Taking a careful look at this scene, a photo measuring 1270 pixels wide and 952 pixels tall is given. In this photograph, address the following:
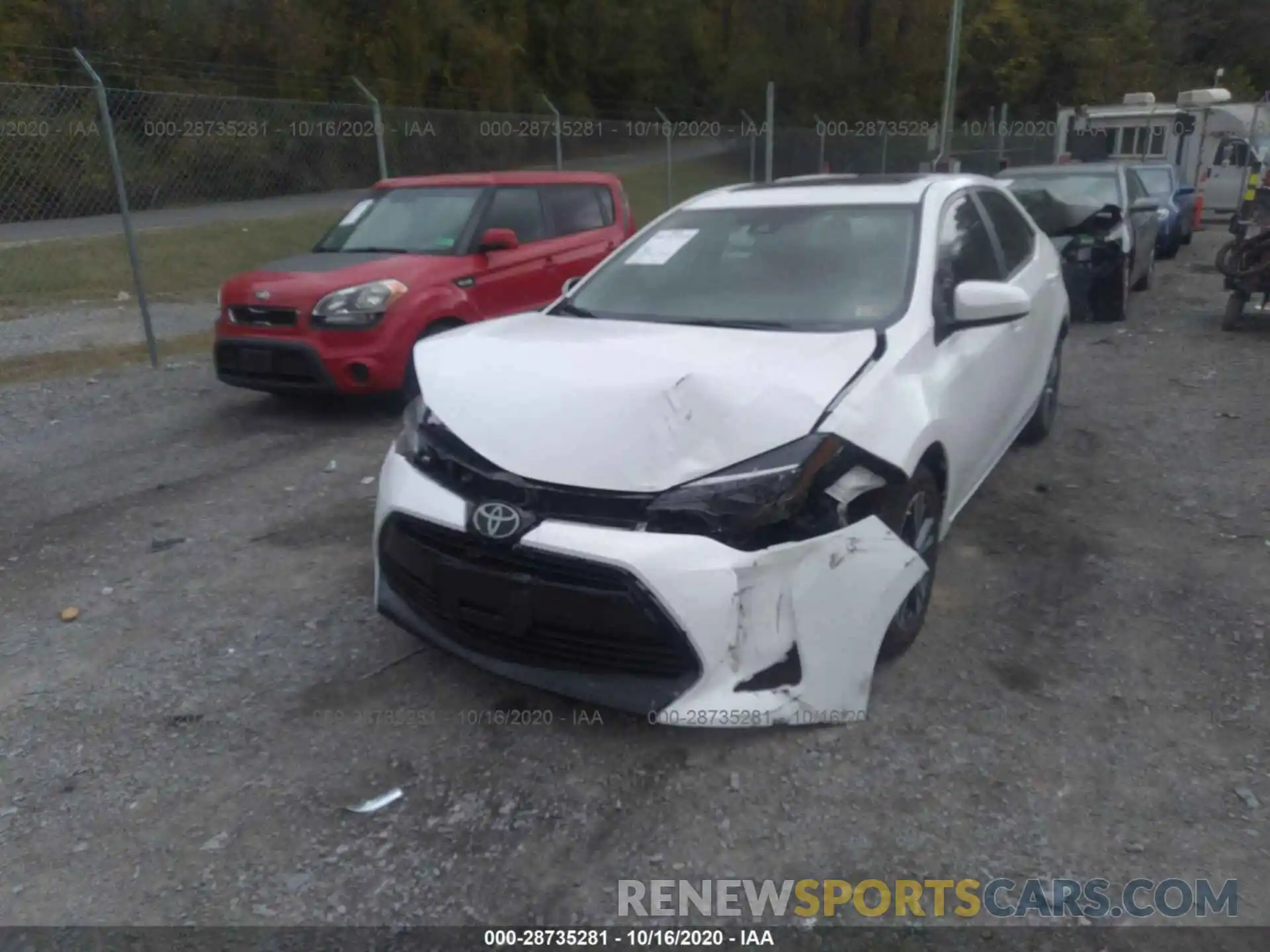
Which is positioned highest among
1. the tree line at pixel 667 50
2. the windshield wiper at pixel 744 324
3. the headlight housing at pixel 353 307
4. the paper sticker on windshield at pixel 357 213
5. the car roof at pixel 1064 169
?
the tree line at pixel 667 50

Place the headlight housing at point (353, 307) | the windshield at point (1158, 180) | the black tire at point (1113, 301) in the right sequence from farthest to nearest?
the windshield at point (1158, 180) < the black tire at point (1113, 301) < the headlight housing at point (353, 307)

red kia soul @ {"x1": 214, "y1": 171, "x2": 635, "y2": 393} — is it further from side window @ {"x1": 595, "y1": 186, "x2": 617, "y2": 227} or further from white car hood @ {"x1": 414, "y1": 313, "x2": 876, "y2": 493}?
white car hood @ {"x1": 414, "y1": 313, "x2": 876, "y2": 493}

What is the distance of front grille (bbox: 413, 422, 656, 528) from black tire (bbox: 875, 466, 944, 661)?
905 millimetres

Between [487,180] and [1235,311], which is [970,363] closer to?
[487,180]

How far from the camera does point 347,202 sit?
1642cm

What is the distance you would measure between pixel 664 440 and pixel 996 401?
2229 mm

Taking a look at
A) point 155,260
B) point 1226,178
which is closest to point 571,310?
point 155,260

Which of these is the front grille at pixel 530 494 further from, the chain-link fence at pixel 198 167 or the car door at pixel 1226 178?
the car door at pixel 1226 178

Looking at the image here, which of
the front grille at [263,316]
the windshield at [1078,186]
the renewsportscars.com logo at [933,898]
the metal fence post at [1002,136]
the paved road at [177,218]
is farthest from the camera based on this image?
the metal fence post at [1002,136]

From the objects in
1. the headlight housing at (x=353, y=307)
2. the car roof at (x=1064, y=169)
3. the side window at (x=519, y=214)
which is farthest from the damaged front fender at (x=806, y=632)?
the car roof at (x=1064, y=169)

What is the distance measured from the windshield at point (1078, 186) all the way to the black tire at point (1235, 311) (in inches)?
68.4

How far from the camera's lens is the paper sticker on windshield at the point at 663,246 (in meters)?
4.61

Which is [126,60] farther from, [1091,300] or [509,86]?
[1091,300]

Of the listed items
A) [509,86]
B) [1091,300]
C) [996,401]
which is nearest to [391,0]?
[509,86]
